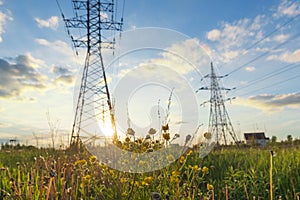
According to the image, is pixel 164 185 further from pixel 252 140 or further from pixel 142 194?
pixel 252 140

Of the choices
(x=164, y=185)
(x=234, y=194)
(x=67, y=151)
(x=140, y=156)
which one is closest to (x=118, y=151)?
(x=140, y=156)

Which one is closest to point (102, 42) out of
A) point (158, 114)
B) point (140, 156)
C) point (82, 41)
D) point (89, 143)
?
point (82, 41)

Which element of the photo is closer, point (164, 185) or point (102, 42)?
point (164, 185)

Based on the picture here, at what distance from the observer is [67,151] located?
748 cm

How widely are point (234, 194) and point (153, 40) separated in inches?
119

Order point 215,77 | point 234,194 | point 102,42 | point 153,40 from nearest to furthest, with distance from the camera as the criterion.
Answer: point 234,194 < point 153,40 < point 102,42 < point 215,77

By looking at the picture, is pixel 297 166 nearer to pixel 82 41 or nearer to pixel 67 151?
pixel 67 151

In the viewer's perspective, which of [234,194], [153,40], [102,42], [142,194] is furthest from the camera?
[102,42]

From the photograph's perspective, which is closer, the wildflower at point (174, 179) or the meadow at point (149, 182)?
the meadow at point (149, 182)

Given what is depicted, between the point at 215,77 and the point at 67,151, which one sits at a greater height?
the point at 215,77

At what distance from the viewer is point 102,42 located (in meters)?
15.2

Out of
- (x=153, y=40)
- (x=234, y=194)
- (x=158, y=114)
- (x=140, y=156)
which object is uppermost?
(x=153, y=40)

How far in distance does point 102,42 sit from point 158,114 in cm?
1135

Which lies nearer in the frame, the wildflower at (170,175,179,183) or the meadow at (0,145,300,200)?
the meadow at (0,145,300,200)
